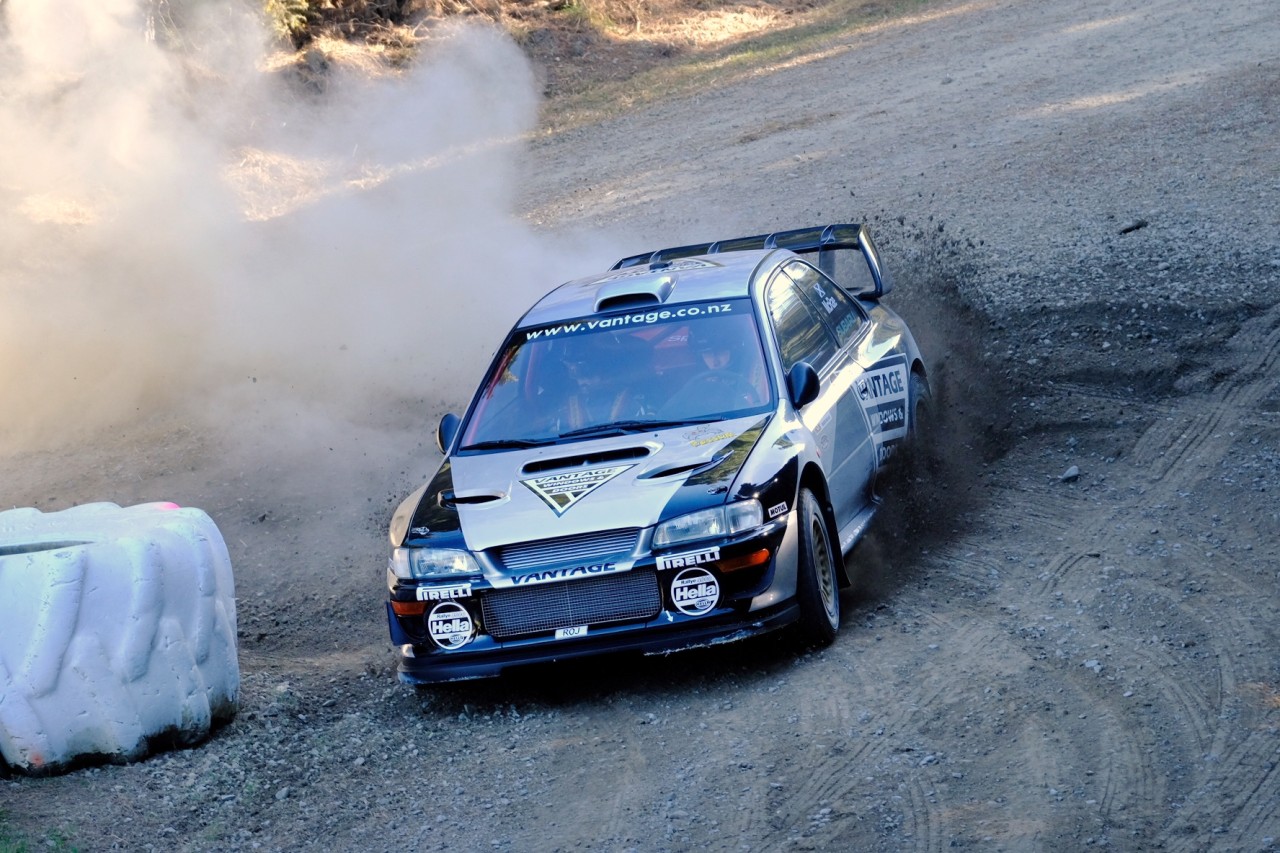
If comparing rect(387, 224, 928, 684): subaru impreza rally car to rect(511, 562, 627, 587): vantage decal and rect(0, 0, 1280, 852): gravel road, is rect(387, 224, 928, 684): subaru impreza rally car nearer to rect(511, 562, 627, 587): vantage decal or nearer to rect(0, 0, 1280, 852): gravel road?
rect(511, 562, 627, 587): vantage decal

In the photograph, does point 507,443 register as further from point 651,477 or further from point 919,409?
point 919,409

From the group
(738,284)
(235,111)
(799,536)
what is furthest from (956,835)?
(235,111)

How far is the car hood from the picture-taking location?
571 cm

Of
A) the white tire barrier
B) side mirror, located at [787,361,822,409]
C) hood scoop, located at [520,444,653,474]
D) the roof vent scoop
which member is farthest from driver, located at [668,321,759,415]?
the white tire barrier

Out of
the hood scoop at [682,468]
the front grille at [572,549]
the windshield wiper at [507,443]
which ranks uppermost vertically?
the hood scoop at [682,468]

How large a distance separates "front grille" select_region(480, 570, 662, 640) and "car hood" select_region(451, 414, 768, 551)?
20 cm

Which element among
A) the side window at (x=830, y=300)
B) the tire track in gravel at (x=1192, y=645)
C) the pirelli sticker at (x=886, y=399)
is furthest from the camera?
the side window at (x=830, y=300)

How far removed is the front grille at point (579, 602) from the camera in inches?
223

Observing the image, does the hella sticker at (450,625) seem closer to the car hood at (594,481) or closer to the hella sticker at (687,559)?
the car hood at (594,481)

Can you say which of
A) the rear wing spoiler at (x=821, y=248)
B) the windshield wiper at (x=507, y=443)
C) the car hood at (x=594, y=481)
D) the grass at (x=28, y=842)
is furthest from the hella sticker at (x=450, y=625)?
the rear wing spoiler at (x=821, y=248)

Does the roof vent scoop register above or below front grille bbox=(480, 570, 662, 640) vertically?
above

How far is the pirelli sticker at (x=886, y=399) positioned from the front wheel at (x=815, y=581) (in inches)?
47.3

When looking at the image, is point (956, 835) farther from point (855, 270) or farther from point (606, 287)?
point (855, 270)

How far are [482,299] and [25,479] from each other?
3682mm
